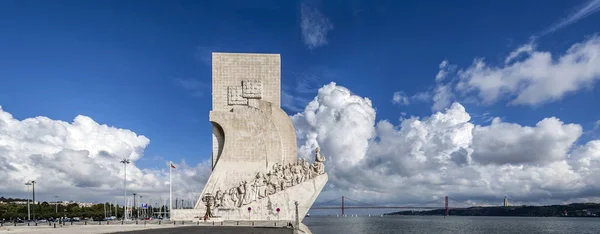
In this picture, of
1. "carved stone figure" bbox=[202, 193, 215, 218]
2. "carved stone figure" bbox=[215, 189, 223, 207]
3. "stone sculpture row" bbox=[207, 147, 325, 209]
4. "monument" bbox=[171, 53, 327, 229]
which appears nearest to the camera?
"carved stone figure" bbox=[202, 193, 215, 218]

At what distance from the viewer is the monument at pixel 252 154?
25734 millimetres

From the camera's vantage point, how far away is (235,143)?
28.5 metres

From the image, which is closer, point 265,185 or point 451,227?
point 265,185

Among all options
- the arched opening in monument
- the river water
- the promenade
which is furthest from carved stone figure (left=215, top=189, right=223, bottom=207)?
the river water

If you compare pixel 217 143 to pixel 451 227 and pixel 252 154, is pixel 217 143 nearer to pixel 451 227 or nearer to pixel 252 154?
pixel 252 154

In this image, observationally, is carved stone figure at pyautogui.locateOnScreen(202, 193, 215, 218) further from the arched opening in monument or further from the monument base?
the arched opening in monument

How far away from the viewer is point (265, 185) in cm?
2625

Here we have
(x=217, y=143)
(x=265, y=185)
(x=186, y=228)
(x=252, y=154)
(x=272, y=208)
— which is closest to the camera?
(x=186, y=228)

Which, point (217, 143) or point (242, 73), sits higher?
point (242, 73)

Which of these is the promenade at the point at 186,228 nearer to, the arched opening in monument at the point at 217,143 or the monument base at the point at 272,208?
the monument base at the point at 272,208

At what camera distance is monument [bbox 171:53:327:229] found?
25.7 m

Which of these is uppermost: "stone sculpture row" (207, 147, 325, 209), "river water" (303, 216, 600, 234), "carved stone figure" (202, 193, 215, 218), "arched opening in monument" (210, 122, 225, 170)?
"arched opening in monument" (210, 122, 225, 170)

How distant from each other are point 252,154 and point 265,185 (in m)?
2.80

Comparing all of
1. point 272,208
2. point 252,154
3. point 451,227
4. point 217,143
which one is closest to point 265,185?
point 272,208
